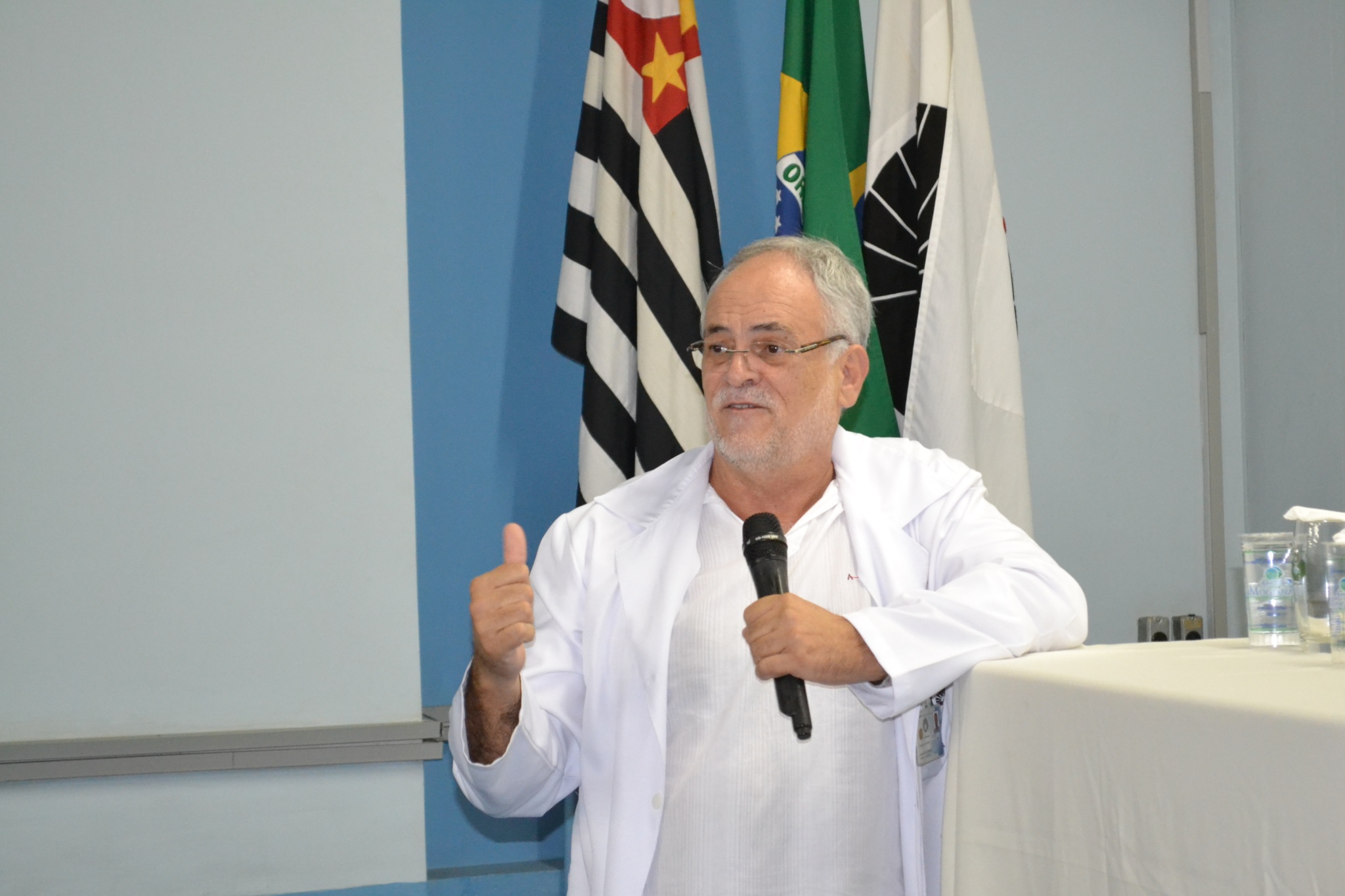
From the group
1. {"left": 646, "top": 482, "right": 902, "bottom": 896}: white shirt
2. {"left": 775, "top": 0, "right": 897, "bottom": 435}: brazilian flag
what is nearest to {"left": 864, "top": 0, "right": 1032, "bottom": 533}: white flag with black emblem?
{"left": 775, "top": 0, "right": 897, "bottom": 435}: brazilian flag

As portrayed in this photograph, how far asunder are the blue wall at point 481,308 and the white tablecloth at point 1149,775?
172 cm

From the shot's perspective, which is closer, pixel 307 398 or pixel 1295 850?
→ pixel 1295 850

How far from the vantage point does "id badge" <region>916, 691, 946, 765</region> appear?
168 centimetres

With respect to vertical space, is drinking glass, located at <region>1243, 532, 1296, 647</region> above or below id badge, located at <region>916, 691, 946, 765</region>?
above

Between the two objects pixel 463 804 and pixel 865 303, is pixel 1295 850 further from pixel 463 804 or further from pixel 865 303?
pixel 463 804

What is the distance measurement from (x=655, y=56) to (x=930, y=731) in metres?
1.96

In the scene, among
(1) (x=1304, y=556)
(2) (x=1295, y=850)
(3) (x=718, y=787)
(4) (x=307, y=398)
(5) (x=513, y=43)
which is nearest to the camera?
Answer: (2) (x=1295, y=850)

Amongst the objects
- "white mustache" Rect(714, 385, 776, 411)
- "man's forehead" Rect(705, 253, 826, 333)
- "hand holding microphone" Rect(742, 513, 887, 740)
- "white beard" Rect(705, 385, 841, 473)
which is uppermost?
"man's forehead" Rect(705, 253, 826, 333)

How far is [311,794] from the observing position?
2783 millimetres

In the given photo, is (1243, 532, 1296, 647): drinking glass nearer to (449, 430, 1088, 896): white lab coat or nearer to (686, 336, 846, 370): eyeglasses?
(449, 430, 1088, 896): white lab coat

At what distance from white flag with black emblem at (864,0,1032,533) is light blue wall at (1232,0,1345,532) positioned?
103 centimetres

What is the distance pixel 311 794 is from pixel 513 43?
6.57ft

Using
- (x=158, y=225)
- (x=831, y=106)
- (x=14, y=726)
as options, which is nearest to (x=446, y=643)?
(x=14, y=726)

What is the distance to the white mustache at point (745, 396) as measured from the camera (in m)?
2.08
